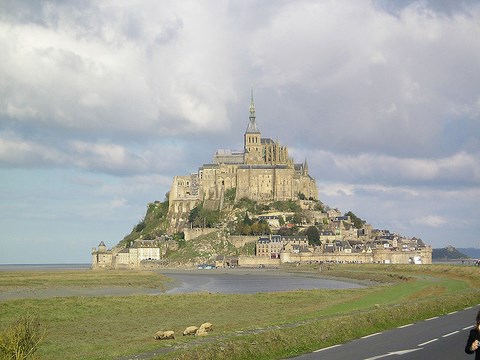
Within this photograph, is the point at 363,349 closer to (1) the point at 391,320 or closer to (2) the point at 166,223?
(1) the point at 391,320

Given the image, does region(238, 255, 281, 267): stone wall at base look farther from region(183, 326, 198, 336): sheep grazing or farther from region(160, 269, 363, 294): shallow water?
region(183, 326, 198, 336): sheep grazing

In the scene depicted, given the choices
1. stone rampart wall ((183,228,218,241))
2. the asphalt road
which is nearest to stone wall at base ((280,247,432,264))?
stone rampart wall ((183,228,218,241))

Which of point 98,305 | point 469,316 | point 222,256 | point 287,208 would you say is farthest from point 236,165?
point 469,316

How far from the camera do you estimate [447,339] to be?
20047 mm

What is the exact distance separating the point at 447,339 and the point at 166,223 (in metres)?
156

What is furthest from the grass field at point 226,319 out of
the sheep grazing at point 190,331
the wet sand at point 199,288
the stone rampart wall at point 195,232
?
the stone rampart wall at point 195,232

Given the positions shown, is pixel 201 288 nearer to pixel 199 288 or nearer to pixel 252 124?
pixel 199 288

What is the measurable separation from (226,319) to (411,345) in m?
18.8

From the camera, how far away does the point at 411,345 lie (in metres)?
19.1

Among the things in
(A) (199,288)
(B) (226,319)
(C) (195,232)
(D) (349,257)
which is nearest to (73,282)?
(A) (199,288)

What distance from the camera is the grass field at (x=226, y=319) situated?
19750mm

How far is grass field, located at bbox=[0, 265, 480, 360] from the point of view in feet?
64.8

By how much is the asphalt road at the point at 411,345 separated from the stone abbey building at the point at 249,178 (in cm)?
14181

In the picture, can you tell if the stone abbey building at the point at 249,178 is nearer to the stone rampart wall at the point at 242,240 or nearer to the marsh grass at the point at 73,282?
the stone rampart wall at the point at 242,240
